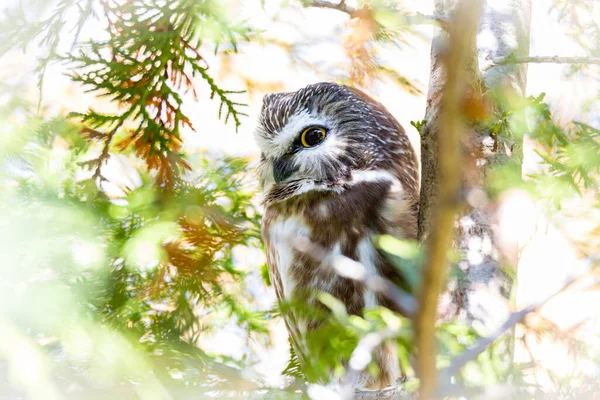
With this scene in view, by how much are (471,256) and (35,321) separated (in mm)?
1392

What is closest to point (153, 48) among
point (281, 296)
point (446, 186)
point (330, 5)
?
point (330, 5)

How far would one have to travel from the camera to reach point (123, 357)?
192cm

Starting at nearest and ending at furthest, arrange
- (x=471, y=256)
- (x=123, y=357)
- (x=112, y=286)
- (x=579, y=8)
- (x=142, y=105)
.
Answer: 1. (x=123, y=357)
2. (x=471, y=256)
3. (x=142, y=105)
4. (x=112, y=286)
5. (x=579, y=8)

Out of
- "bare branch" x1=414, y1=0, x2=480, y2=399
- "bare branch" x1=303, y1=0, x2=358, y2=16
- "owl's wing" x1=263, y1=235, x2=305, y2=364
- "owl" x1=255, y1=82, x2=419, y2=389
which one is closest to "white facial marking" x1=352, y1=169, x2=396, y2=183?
"owl" x1=255, y1=82, x2=419, y2=389

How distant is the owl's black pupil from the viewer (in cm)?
283

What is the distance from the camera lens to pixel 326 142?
110 inches

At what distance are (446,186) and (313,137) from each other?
209cm

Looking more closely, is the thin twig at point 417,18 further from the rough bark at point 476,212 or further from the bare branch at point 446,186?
the bare branch at point 446,186

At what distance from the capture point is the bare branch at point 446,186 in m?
0.69

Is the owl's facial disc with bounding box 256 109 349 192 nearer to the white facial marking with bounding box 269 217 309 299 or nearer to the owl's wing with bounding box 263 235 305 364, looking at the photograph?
the white facial marking with bounding box 269 217 309 299

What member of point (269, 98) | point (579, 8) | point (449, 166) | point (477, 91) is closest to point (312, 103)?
point (269, 98)

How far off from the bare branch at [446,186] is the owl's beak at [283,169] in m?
1.89

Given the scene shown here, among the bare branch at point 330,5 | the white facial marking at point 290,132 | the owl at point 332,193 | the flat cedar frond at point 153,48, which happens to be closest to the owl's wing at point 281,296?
the owl at point 332,193

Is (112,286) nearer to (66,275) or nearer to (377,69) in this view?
(66,275)
